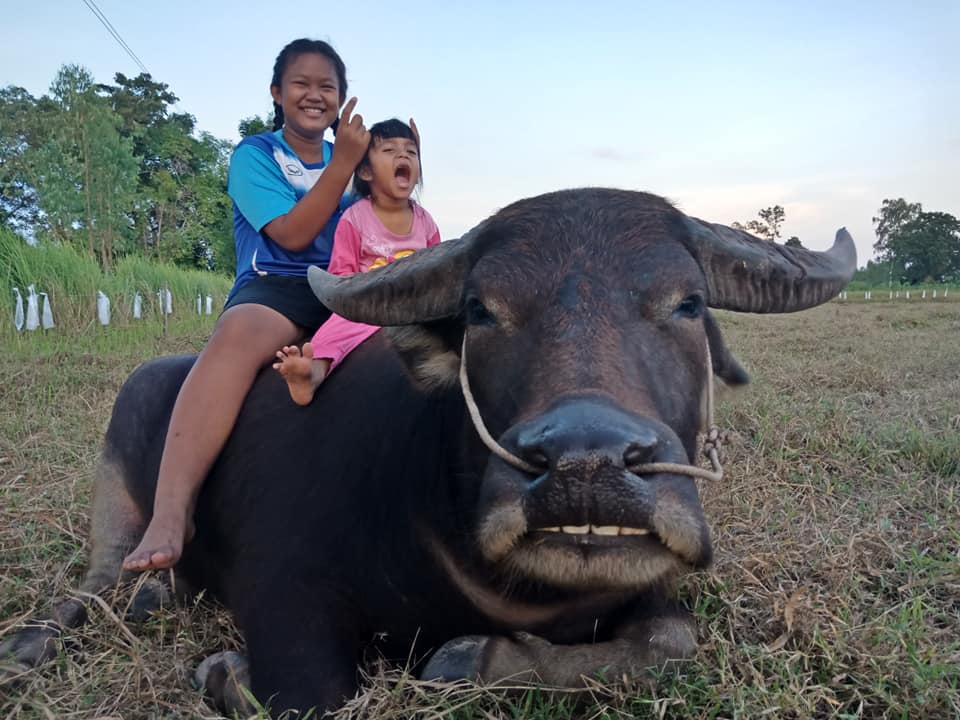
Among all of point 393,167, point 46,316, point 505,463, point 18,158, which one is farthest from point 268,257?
point 18,158

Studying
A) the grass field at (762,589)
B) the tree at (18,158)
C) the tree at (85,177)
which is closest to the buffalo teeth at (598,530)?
the grass field at (762,589)

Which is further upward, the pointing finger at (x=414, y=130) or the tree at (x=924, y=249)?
the tree at (x=924, y=249)

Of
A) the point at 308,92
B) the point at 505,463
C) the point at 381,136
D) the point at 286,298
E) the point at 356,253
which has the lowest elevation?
the point at 505,463

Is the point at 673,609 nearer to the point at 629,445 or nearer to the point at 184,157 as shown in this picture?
the point at 629,445

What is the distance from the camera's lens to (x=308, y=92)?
2.72m

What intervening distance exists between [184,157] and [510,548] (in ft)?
124

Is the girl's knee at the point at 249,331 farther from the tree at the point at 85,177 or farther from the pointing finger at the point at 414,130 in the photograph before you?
the tree at the point at 85,177

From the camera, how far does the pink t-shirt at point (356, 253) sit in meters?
2.34

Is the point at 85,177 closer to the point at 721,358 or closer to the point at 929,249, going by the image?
the point at 721,358

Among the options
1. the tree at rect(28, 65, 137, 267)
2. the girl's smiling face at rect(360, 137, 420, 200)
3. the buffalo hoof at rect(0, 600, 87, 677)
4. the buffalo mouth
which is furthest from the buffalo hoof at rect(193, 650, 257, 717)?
the tree at rect(28, 65, 137, 267)

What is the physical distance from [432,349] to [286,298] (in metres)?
0.78

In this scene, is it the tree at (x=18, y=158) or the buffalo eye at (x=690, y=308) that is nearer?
the buffalo eye at (x=690, y=308)

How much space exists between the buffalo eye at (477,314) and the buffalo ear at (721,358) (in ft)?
1.75

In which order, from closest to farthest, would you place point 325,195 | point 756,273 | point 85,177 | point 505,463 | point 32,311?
point 505,463 → point 756,273 → point 325,195 → point 32,311 → point 85,177
